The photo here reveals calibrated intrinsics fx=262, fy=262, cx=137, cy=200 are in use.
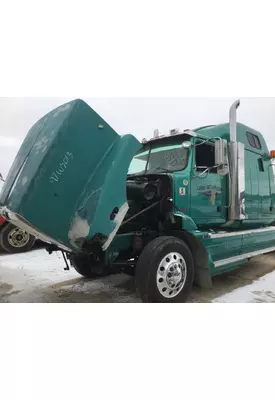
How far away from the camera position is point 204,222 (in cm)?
402

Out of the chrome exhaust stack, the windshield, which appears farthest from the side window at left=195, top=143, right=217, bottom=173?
the chrome exhaust stack

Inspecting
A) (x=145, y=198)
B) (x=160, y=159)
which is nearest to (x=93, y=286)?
(x=145, y=198)

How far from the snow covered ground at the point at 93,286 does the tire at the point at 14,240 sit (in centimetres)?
128

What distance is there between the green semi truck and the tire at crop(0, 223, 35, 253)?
10.2ft

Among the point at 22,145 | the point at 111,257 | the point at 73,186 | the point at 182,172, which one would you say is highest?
the point at 22,145

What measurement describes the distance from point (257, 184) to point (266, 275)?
165cm

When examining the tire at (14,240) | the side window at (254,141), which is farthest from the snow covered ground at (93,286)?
the side window at (254,141)

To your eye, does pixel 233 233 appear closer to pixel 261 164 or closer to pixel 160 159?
pixel 160 159

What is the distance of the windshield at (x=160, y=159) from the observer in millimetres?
3839

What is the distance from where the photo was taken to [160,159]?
13.4 feet

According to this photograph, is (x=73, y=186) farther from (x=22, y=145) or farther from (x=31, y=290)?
(x=31, y=290)

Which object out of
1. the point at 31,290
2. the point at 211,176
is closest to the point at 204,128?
the point at 211,176

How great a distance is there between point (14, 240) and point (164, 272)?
4999 mm

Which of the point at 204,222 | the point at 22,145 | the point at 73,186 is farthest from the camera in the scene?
the point at 204,222
